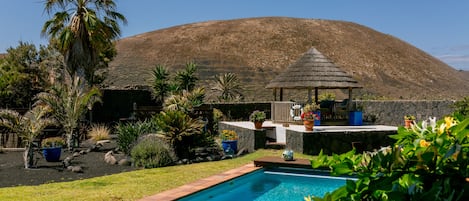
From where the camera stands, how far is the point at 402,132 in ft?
5.56

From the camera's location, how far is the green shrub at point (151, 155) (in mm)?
10148

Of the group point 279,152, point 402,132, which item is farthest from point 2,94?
point 402,132

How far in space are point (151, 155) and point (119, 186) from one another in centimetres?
271

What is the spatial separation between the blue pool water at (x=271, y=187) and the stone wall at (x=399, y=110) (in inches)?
368

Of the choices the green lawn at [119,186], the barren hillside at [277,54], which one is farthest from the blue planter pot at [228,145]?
the barren hillside at [277,54]

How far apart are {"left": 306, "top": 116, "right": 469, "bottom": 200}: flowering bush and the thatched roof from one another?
15571 mm

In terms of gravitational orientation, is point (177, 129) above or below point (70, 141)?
above

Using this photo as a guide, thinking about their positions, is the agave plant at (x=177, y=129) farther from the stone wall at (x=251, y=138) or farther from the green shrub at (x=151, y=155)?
the stone wall at (x=251, y=138)

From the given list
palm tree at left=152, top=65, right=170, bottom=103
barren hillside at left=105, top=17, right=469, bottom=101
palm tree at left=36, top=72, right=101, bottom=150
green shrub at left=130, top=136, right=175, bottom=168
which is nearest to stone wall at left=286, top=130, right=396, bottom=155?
green shrub at left=130, top=136, right=175, bottom=168

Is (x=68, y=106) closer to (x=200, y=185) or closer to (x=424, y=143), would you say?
(x=200, y=185)

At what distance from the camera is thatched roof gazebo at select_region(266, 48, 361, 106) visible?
17000 mm

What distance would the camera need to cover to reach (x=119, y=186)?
25.1 ft

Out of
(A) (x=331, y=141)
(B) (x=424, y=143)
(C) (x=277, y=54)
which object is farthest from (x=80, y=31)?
(C) (x=277, y=54)

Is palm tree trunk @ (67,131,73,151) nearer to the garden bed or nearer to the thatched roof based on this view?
the garden bed
